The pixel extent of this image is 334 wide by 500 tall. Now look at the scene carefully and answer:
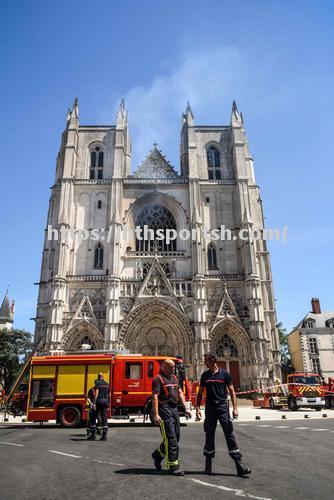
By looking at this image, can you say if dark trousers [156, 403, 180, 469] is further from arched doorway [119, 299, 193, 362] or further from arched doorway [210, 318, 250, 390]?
arched doorway [210, 318, 250, 390]

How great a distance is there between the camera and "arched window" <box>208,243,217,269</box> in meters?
33.8

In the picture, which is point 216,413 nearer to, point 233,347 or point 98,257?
point 233,347

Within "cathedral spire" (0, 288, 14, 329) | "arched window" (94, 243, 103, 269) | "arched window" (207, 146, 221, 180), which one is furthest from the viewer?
"cathedral spire" (0, 288, 14, 329)

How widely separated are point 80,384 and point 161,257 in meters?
19.4

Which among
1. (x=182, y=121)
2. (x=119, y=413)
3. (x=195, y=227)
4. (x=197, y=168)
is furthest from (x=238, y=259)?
(x=119, y=413)

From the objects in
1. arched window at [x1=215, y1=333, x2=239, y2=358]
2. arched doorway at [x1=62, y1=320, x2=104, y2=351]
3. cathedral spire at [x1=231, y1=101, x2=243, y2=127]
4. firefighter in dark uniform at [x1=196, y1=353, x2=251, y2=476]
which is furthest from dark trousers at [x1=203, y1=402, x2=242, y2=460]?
cathedral spire at [x1=231, y1=101, x2=243, y2=127]

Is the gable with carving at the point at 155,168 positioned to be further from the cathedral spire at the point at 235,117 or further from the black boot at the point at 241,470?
the black boot at the point at 241,470

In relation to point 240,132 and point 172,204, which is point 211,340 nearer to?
point 172,204

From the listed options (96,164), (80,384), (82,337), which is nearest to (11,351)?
(82,337)

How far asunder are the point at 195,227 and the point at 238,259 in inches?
184

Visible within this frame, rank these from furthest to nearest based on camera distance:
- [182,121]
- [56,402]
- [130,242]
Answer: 1. [182,121]
2. [130,242]
3. [56,402]

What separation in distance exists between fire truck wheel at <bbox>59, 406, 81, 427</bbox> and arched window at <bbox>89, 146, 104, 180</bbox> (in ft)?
87.4

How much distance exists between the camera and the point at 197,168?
3644 cm

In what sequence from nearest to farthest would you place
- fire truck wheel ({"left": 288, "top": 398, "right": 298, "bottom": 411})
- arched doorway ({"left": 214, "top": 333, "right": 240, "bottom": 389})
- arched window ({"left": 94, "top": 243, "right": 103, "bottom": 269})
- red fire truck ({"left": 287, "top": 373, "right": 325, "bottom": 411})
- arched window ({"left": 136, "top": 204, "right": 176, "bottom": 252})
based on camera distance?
1. red fire truck ({"left": 287, "top": 373, "right": 325, "bottom": 411})
2. fire truck wheel ({"left": 288, "top": 398, "right": 298, "bottom": 411})
3. arched doorway ({"left": 214, "top": 333, "right": 240, "bottom": 389})
4. arched window ({"left": 94, "top": 243, "right": 103, "bottom": 269})
5. arched window ({"left": 136, "top": 204, "right": 176, "bottom": 252})
